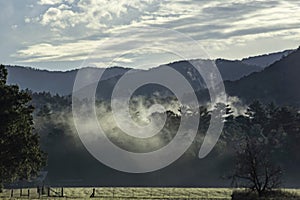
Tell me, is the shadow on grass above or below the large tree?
below

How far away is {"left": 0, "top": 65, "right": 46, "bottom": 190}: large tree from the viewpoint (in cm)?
6350

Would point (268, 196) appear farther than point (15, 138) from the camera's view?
Yes

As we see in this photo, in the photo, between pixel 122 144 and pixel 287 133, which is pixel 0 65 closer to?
pixel 287 133

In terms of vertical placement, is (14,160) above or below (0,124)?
below

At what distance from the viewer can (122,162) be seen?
174375 millimetres

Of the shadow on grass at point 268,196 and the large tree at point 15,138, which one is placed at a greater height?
the large tree at point 15,138

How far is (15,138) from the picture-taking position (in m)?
64.1

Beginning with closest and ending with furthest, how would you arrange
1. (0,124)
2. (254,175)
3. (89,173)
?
(0,124) < (254,175) < (89,173)

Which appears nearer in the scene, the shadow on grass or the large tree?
the large tree

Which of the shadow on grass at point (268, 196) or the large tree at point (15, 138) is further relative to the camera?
the shadow on grass at point (268, 196)

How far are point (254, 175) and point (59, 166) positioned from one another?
9982cm

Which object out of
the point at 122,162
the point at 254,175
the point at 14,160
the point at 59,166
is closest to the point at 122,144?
the point at 122,162

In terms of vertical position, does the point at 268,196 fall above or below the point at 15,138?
below

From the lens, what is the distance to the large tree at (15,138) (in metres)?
63.5
